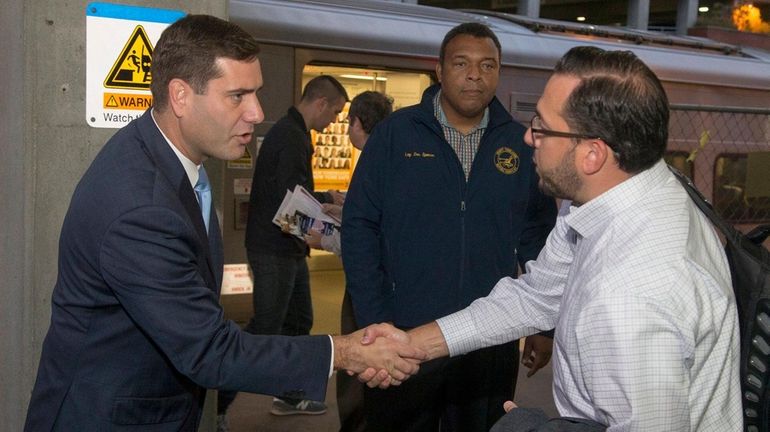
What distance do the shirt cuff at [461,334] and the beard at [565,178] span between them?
68 centimetres

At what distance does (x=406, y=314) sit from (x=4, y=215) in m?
1.62

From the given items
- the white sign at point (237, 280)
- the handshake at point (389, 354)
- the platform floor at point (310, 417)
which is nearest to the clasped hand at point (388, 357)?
the handshake at point (389, 354)

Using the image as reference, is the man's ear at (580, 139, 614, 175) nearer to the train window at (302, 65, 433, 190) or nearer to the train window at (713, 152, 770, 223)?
the train window at (302, 65, 433, 190)

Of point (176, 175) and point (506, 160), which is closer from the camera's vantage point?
point (176, 175)

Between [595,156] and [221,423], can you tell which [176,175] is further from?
[221,423]

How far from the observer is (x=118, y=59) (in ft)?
10.2

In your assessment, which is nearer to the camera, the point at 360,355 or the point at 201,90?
the point at 201,90

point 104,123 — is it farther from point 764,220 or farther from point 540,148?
point 764,220

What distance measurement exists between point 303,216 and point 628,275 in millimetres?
3481

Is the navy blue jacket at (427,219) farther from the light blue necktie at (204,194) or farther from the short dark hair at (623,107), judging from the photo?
the short dark hair at (623,107)

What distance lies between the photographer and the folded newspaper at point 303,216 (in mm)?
5398

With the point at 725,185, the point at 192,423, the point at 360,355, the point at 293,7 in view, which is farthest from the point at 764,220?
the point at 192,423

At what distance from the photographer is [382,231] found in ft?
13.3

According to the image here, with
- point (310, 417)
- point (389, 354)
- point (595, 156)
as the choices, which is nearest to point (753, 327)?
point (595, 156)
